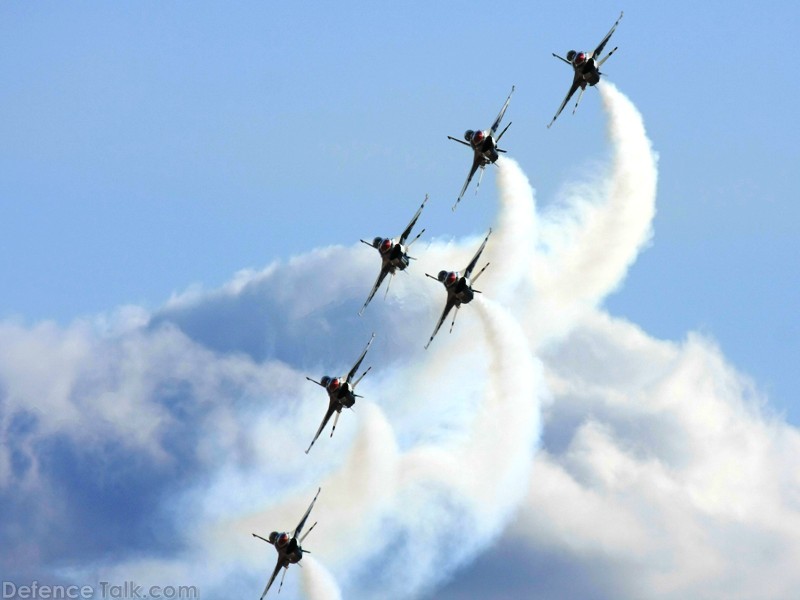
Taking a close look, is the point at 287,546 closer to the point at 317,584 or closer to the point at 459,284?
the point at 317,584

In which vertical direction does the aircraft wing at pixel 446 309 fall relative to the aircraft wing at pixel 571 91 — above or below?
below

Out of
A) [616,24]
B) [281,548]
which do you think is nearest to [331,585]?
[281,548]

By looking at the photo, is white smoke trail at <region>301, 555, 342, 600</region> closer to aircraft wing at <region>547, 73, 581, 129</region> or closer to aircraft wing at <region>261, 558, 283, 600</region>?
aircraft wing at <region>261, 558, 283, 600</region>

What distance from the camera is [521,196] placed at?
545 ft

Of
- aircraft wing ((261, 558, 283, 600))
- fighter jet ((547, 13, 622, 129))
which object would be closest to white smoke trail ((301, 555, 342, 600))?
aircraft wing ((261, 558, 283, 600))

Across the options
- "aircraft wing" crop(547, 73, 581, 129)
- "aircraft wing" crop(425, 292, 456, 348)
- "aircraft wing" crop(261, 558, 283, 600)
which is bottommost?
"aircraft wing" crop(261, 558, 283, 600)

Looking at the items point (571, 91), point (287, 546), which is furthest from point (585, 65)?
point (287, 546)

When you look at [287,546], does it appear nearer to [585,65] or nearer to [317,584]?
[317,584]

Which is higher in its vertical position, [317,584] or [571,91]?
[571,91]

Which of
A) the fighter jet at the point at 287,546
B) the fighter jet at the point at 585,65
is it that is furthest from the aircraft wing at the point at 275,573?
the fighter jet at the point at 585,65

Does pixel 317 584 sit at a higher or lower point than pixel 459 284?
lower

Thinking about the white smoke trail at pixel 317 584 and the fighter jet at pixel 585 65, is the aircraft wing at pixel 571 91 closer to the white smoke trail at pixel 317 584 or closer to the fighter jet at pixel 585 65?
the fighter jet at pixel 585 65

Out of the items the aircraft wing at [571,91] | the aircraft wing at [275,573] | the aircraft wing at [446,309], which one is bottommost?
the aircraft wing at [275,573]

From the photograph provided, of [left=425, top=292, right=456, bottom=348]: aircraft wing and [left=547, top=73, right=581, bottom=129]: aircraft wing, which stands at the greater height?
[left=547, top=73, right=581, bottom=129]: aircraft wing
